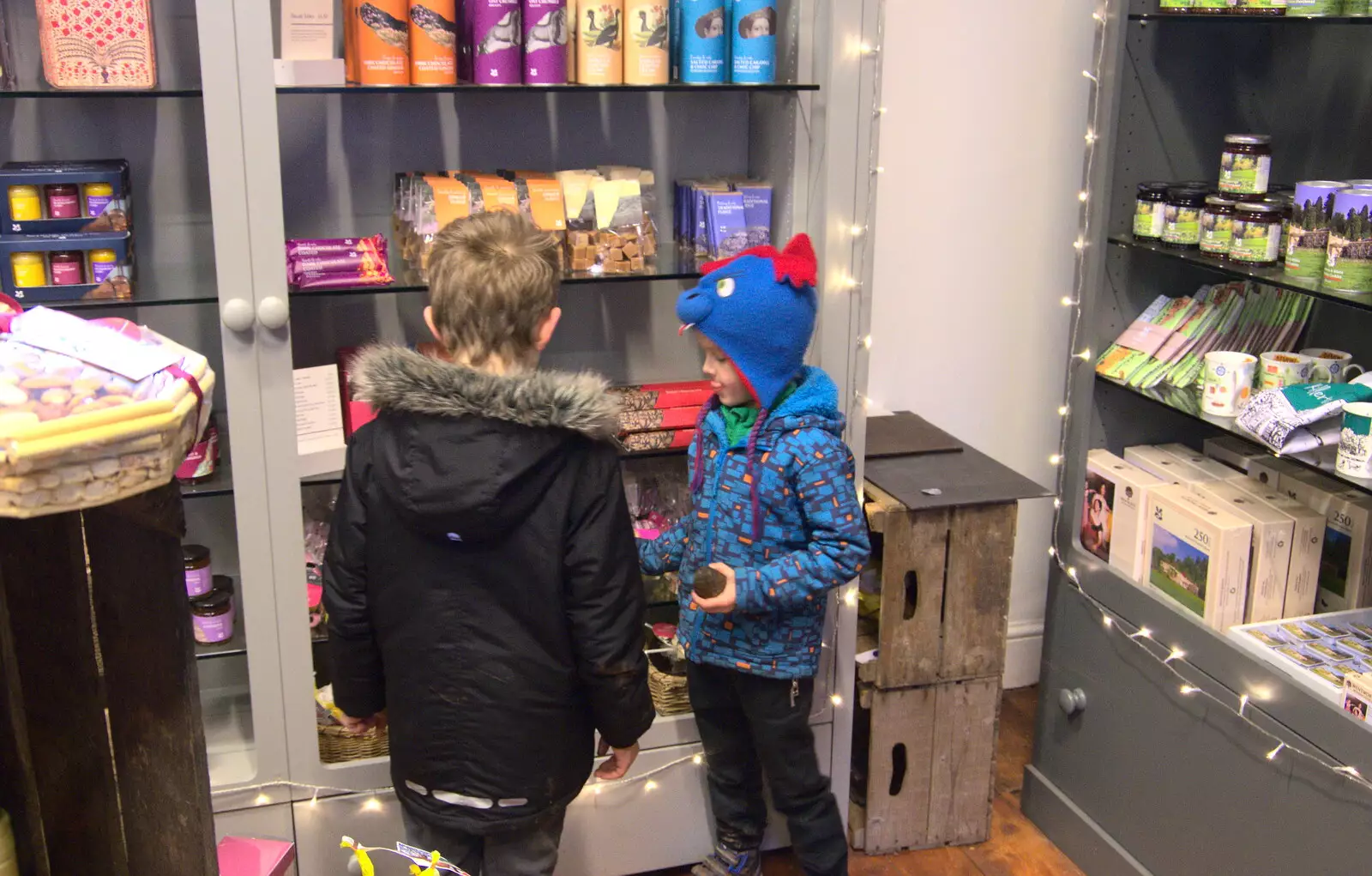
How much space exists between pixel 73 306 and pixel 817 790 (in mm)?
1606

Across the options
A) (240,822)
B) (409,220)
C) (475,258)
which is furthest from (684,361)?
(240,822)

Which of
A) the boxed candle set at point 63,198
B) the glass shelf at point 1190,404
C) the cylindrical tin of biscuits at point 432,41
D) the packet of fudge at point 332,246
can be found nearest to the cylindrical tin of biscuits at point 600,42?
the cylindrical tin of biscuits at point 432,41

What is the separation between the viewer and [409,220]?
2438 mm

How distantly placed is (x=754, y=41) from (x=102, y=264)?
1208mm

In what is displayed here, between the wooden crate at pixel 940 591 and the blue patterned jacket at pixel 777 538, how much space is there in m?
0.32

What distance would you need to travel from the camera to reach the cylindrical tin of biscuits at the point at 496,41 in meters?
2.27

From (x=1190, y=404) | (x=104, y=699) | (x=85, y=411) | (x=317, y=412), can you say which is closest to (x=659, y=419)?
(x=317, y=412)

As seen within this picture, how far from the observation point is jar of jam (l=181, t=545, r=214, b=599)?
244cm

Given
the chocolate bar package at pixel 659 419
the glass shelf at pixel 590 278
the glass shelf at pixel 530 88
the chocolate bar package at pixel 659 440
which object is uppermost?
the glass shelf at pixel 530 88

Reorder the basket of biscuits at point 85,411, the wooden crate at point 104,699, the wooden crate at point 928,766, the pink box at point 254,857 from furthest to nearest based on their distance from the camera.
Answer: the wooden crate at point 928,766 < the pink box at point 254,857 < the wooden crate at point 104,699 < the basket of biscuits at point 85,411

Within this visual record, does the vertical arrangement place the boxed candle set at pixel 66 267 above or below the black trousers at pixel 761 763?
above

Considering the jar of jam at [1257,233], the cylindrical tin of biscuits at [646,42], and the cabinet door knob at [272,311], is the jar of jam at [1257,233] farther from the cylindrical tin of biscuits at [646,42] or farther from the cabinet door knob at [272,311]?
the cabinet door knob at [272,311]

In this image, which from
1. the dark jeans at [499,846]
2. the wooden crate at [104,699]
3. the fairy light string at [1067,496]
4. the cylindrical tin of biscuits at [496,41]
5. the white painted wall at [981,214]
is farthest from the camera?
the white painted wall at [981,214]

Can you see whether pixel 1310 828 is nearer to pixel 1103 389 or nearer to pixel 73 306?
pixel 1103 389
